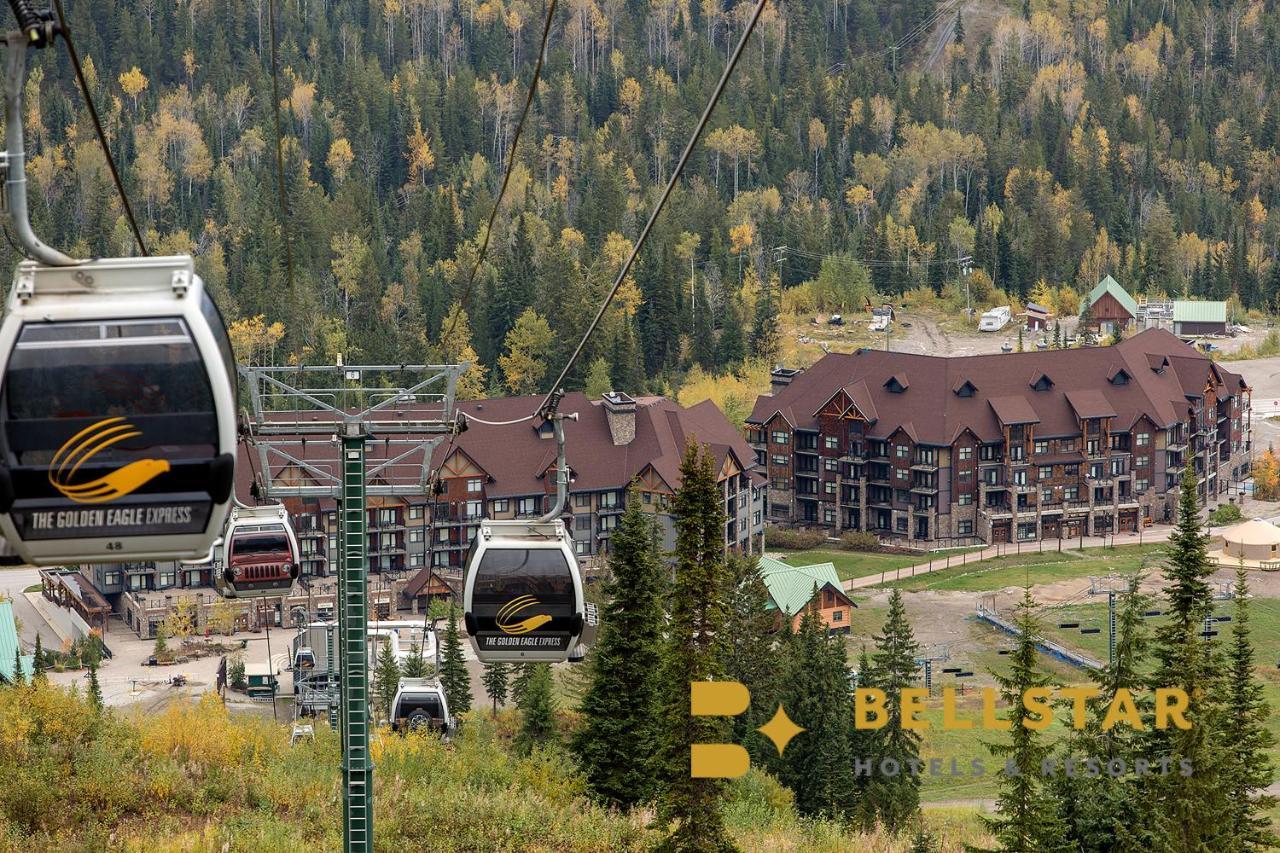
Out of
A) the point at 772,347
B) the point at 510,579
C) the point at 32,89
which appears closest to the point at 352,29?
the point at 32,89

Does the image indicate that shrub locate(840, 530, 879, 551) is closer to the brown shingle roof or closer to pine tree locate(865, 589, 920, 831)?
the brown shingle roof

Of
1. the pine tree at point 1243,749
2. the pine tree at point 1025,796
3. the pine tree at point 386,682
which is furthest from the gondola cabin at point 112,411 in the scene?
the pine tree at point 386,682

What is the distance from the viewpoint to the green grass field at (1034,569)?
8844 cm

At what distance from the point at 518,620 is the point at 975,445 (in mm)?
75548

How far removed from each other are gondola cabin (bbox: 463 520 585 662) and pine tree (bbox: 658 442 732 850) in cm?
1269

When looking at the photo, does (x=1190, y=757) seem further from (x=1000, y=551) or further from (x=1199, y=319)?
(x=1199, y=319)

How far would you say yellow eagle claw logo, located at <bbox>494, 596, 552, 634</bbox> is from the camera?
976 inches

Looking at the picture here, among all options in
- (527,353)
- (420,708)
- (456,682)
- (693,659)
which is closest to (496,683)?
(456,682)

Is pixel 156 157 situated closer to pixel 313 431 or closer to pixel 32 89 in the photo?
pixel 32 89

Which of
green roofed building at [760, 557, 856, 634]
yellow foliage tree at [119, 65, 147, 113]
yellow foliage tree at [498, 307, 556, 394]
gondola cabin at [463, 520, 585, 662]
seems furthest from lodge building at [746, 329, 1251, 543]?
yellow foliage tree at [119, 65, 147, 113]

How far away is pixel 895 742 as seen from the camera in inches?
2201

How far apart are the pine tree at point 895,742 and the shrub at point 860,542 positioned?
34.9 m

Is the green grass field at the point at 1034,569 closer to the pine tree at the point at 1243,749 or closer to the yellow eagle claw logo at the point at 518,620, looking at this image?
the pine tree at the point at 1243,749

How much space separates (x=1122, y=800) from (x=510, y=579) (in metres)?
22.9
